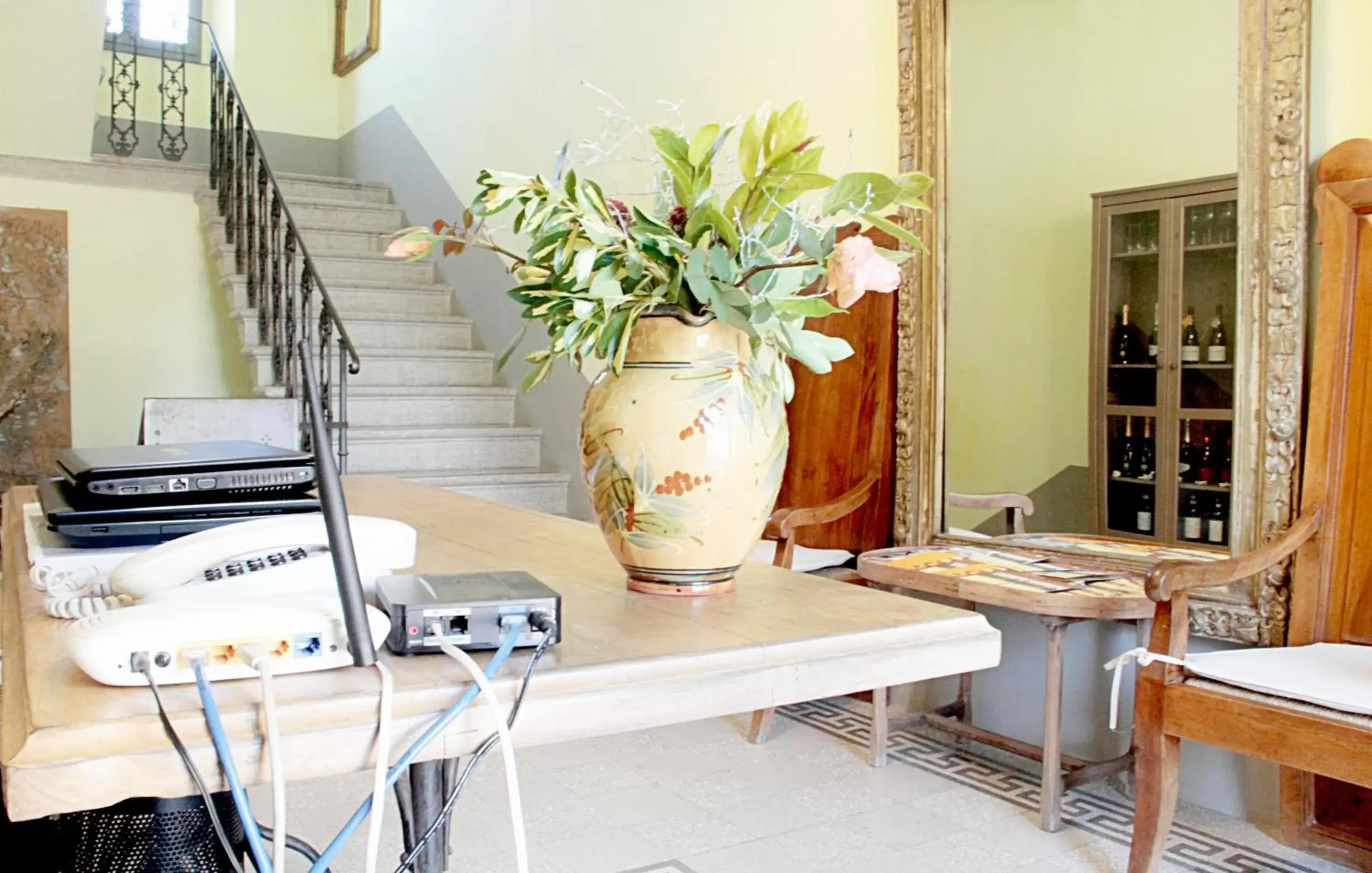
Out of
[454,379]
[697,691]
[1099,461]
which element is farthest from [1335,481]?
[454,379]

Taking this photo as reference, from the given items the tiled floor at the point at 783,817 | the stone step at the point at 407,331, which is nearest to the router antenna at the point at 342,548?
the tiled floor at the point at 783,817

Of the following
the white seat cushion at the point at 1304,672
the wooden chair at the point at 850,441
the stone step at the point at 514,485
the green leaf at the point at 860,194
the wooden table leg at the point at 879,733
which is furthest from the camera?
the stone step at the point at 514,485

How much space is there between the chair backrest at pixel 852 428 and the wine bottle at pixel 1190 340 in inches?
33.2

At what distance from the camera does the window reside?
784 centimetres

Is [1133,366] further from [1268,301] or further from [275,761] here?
[275,761]

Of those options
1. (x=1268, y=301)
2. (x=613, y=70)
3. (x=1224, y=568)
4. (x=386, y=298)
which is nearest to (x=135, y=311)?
(x=386, y=298)

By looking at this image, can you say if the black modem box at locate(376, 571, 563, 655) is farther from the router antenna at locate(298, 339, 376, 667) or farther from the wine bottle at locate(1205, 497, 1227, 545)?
the wine bottle at locate(1205, 497, 1227, 545)

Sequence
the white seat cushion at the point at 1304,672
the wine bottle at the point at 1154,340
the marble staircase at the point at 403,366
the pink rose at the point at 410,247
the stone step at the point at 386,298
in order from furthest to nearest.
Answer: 1. the stone step at the point at 386,298
2. the marble staircase at the point at 403,366
3. the wine bottle at the point at 1154,340
4. the white seat cushion at the point at 1304,672
5. the pink rose at the point at 410,247

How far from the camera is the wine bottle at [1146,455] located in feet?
8.98

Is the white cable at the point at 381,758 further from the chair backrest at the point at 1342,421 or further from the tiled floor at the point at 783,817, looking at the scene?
the chair backrest at the point at 1342,421

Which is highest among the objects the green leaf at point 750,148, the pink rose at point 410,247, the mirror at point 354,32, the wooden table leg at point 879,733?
the mirror at point 354,32

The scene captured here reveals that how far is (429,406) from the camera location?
5.27 metres

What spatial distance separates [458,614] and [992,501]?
249 cm

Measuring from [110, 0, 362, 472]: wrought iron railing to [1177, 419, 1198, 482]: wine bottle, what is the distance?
2.63 meters
